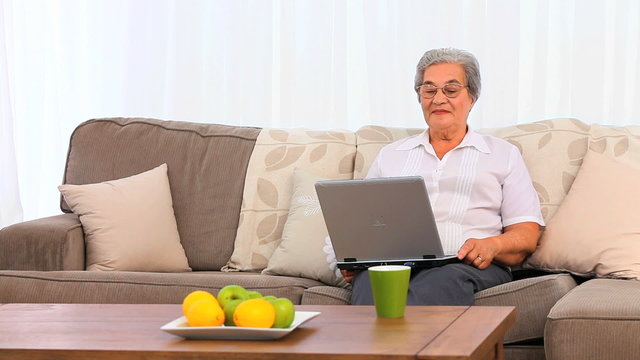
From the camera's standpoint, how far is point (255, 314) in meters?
1.83

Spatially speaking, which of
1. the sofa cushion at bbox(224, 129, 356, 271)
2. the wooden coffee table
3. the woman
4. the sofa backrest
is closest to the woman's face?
the woman

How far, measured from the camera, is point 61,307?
234 centimetres

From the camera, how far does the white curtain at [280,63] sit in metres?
3.75

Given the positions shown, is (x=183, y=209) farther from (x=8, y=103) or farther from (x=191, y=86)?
(x=8, y=103)

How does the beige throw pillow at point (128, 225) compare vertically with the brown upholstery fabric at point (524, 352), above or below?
above

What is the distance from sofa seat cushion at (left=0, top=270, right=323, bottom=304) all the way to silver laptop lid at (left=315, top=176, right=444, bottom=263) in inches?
11.0

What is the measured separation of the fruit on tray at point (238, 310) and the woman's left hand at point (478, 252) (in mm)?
979

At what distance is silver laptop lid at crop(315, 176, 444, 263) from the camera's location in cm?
257

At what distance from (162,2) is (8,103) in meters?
0.84

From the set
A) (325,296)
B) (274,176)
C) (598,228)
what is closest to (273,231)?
(274,176)

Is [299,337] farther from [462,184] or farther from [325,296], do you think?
[462,184]

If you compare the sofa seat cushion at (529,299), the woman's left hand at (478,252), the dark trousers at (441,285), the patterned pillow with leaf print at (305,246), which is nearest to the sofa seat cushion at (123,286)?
the patterned pillow with leaf print at (305,246)

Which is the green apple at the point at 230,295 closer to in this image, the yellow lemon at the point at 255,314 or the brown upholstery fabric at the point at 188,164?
the yellow lemon at the point at 255,314

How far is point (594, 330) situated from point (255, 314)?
877mm
